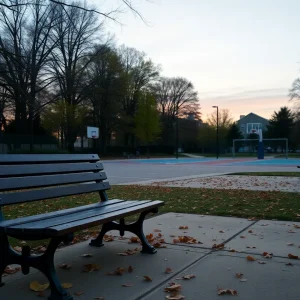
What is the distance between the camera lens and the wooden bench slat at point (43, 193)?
3.56m

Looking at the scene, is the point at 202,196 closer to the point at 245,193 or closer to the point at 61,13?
the point at 245,193

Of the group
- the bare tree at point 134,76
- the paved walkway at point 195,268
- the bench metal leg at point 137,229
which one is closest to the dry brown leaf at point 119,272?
the paved walkway at point 195,268

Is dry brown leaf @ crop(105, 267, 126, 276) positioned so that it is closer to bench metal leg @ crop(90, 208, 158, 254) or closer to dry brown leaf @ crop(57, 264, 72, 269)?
dry brown leaf @ crop(57, 264, 72, 269)

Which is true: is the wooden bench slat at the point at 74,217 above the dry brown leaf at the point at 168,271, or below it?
above

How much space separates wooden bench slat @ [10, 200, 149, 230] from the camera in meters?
3.10

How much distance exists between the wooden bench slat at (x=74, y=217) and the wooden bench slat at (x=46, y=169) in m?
0.55

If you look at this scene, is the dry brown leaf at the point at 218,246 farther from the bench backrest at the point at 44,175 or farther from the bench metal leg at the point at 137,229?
the bench backrest at the point at 44,175

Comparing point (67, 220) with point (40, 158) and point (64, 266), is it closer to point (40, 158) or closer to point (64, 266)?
point (64, 266)

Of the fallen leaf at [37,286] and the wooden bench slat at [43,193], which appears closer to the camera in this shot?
the fallen leaf at [37,286]

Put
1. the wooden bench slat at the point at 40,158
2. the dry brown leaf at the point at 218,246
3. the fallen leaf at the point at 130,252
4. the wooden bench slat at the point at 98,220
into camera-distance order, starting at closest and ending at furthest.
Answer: the wooden bench slat at the point at 98,220 → the wooden bench slat at the point at 40,158 → the fallen leaf at the point at 130,252 → the dry brown leaf at the point at 218,246

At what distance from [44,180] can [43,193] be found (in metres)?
0.13

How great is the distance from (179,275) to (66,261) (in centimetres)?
123

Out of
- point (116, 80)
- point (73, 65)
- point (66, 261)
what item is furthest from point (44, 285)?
point (116, 80)

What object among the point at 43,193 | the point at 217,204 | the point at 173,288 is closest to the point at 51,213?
the point at 43,193
